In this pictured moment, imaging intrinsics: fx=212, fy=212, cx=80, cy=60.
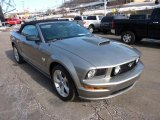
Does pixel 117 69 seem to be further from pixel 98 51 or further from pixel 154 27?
pixel 154 27

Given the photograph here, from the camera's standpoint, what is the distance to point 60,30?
5.16 meters

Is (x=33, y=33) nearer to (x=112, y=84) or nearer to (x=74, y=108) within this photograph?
(x=74, y=108)

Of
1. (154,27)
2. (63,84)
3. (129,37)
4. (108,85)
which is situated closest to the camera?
(108,85)

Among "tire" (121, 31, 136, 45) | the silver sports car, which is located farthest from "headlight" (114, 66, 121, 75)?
"tire" (121, 31, 136, 45)

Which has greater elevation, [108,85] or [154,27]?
[154,27]

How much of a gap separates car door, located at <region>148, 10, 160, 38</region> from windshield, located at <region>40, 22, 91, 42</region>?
5066mm

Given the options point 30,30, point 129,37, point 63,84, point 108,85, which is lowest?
point 129,37

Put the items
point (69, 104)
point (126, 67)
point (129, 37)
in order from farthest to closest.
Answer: point (129, 37) → point (69, 104) → point (126, 67)

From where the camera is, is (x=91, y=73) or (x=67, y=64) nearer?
(x=91, y=73)

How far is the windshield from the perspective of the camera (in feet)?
16.2

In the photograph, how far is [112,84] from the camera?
3.55 meters

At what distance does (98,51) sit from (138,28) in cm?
681

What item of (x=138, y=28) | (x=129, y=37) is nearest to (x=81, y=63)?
(x=138, y=28)

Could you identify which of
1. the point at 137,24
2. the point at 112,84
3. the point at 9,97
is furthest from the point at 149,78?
the point at 137,24
